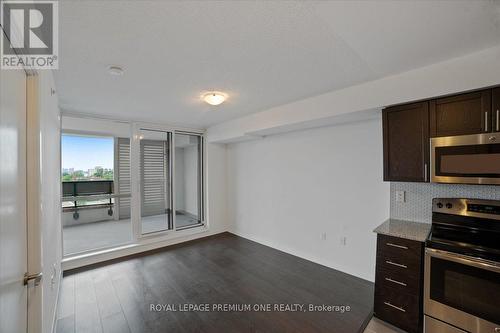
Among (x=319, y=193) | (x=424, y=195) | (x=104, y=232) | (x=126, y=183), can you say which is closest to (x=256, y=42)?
(x=424, y=195)

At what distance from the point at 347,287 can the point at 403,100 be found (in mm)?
2334

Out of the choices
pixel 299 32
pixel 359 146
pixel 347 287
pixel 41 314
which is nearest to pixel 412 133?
pixel 359 146

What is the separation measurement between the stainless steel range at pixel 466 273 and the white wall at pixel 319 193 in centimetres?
87

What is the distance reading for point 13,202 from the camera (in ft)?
3.52

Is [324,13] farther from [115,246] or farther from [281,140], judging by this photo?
[115,246]

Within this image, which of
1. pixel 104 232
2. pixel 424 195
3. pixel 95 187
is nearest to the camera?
pixel 424 195

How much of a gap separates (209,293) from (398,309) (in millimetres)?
2032

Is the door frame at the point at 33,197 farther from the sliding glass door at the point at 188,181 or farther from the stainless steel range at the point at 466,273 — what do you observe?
the sliding glass door at the point at 188,181

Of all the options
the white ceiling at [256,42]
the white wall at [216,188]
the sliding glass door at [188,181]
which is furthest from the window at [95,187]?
the white ceiling at [256,42]

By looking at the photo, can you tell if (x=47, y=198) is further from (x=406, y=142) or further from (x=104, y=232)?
(x=104, y=232)

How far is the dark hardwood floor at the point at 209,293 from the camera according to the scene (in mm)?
2217

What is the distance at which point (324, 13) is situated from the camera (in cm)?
142

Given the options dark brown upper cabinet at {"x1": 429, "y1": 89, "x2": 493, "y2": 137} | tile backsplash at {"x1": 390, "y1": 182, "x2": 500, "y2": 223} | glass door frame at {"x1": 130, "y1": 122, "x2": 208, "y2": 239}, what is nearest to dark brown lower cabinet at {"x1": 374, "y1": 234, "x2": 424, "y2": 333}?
tile backsplash at {"x1": 390, "y1": 182, "x2": 500, "y2": 223}

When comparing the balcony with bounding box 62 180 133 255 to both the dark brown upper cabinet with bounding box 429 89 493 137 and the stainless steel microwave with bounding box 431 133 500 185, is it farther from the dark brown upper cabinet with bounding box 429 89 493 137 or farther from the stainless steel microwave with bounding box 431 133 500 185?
the dark brown upper cabinet with bounding box 429 89 493 137
